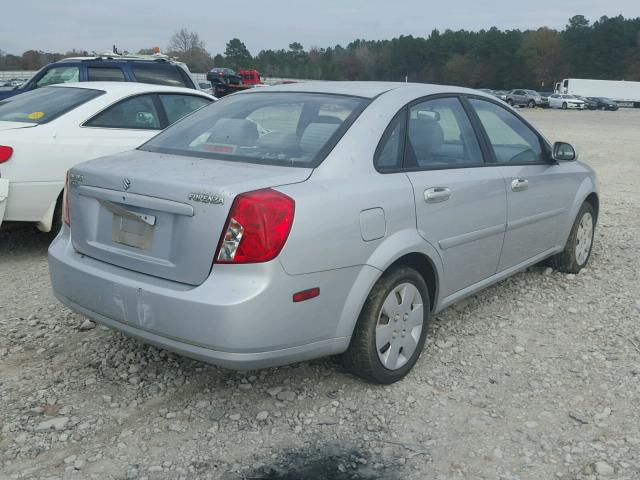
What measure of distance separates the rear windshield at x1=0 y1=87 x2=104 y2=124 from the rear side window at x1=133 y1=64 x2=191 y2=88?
10.8 feet

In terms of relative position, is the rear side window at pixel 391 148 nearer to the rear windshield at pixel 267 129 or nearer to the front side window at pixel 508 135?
the rear windshield at pixel 267 129

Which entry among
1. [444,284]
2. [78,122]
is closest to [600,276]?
[444,284]

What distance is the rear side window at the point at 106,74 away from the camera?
9.64 metres

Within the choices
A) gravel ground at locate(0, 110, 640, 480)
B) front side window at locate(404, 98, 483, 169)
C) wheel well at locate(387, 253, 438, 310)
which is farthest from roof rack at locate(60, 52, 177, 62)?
wheel well at locate(387, 253, 438, 310)

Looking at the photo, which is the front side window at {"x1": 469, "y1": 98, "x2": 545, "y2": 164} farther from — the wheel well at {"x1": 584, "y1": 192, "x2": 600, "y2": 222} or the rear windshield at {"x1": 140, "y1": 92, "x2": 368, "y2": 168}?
the rear windshield at {"x1": 140, "y1": 92, "x2": 368, "y2": 168}

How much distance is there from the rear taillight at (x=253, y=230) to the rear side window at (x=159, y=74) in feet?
25.0

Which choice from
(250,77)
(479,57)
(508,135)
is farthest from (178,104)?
(479,57)

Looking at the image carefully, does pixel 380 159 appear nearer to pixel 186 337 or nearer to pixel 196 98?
pixel 186 337

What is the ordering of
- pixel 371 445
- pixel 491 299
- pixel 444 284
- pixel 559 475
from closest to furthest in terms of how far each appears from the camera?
pixel 559 475 < pixel 371 445 < pixel 444 284 < pixel 491 299

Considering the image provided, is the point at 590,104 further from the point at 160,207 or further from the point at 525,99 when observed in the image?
the point at 160,207

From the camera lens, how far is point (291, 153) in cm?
333

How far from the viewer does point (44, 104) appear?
6.16 meters

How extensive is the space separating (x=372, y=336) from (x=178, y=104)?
448 centimetres

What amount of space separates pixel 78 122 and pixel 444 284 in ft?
12.4
